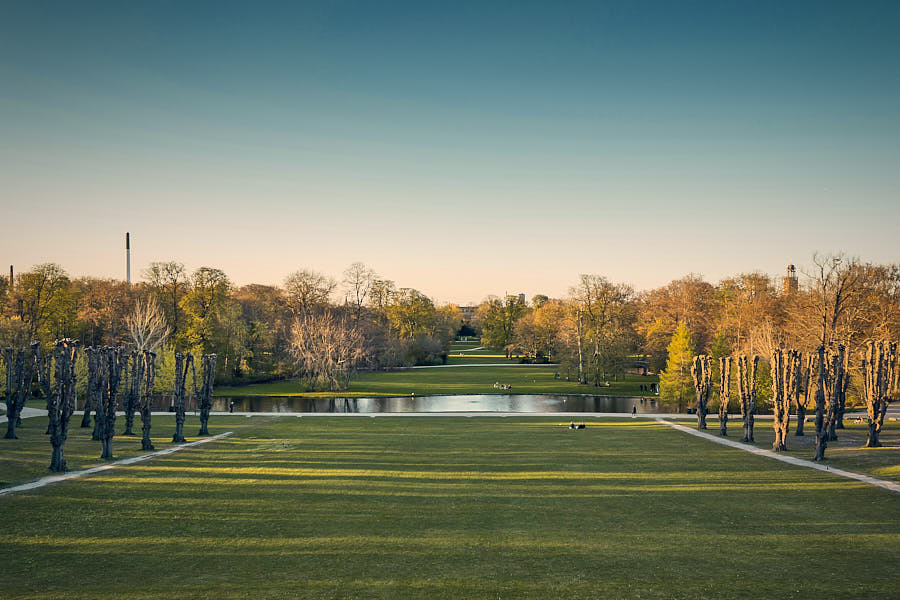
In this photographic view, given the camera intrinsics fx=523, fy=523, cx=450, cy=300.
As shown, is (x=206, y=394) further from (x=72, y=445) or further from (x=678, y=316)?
(x=678, y=316)

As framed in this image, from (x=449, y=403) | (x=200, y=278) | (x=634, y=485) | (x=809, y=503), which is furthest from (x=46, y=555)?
(x=200, y=278)

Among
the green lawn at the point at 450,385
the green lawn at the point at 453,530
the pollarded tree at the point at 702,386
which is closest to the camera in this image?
the green lawn at the point at 453,530

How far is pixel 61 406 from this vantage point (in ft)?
67.8

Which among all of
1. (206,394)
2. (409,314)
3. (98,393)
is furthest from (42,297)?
(409,314)

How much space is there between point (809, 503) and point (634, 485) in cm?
496

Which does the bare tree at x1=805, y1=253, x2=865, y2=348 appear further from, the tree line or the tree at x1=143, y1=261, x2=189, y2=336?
the tree at x1=143, y1=261, x2=189, y2=336

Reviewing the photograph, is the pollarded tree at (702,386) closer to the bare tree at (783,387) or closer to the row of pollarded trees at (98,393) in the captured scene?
the bare tree at (783,387)

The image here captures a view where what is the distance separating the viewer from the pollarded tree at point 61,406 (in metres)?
20.1

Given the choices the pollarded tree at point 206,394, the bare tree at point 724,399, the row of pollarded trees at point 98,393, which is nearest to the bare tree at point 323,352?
the pollarded tree at point 206,394

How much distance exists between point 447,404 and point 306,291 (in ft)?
105

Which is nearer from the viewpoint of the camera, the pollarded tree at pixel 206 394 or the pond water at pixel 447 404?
the pollarded tree at pixel 206 394

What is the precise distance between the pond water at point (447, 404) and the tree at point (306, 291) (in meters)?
19.9

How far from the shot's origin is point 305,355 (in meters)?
Result: 56.6

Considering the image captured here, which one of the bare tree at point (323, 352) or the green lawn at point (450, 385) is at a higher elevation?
the bare tree at point (323, 352)
